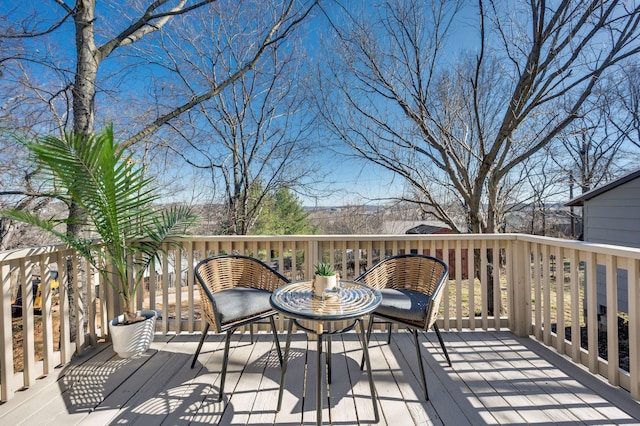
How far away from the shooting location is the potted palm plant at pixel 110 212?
6.72 ft

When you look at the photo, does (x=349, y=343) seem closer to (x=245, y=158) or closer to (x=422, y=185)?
(x=422, y=185)

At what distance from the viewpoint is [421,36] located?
5.04 m

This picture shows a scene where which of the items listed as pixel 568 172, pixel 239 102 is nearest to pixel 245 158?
pixel 239 102

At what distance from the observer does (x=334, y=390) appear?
1858 mm

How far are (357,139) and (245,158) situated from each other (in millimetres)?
3010

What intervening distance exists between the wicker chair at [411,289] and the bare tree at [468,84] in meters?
3.38

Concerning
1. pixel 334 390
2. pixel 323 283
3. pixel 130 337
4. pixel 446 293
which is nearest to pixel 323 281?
pixel 323 283

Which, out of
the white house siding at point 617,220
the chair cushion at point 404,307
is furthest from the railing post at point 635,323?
the white house siding at point 617,220

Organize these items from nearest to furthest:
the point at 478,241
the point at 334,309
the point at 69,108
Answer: the point at 334,309
the point at 478,241
the point at 69,108

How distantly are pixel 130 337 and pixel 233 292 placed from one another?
89cm

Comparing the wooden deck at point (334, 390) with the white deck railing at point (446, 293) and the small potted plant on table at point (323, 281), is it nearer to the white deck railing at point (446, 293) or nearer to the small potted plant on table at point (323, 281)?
the white deck railing at point (446, 293)

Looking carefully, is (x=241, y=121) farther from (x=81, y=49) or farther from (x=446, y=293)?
(x=446, y=293)

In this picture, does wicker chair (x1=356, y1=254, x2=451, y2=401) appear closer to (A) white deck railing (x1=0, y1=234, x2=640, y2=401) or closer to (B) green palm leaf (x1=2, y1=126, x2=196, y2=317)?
(A) white deck railing (x1=0, y1=234, x2=640, y2=401)

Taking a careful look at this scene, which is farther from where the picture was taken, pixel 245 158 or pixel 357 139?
pixel 245 158
